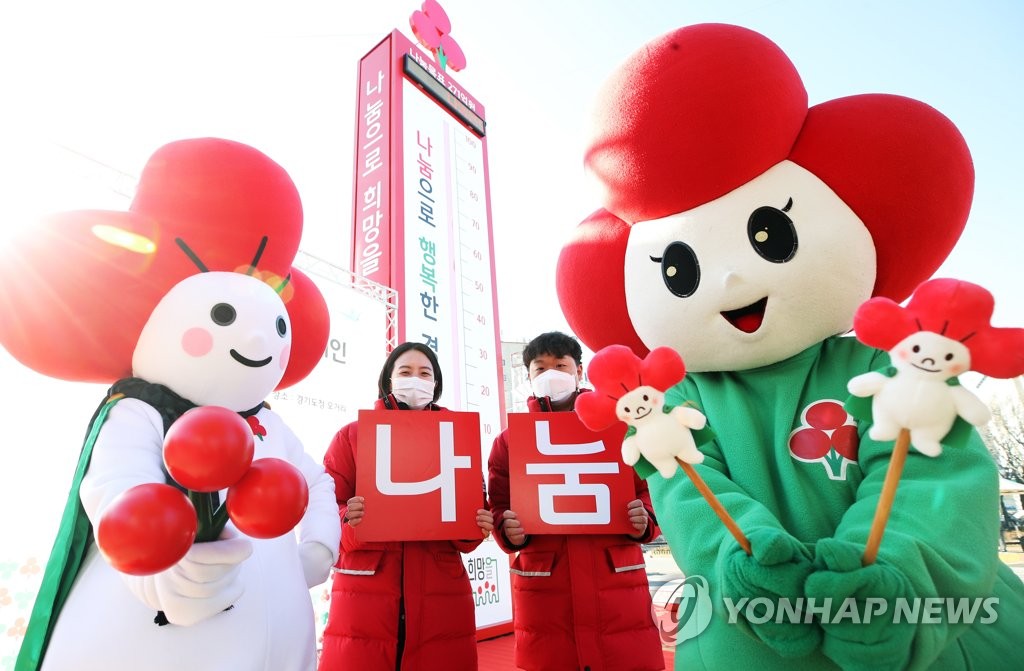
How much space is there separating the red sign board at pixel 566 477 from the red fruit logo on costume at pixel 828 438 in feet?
2.39

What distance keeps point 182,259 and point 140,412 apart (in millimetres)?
332

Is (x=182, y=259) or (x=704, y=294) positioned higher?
(x=182, y=259)

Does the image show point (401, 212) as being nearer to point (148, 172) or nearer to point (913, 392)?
point (148, 172)

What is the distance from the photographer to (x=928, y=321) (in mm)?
694

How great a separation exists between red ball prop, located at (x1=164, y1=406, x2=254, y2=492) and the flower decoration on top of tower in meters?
5.55

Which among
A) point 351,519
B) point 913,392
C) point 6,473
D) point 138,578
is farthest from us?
point 6,473

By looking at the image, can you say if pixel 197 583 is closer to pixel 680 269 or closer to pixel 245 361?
pixel 245 361

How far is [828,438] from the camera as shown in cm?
101

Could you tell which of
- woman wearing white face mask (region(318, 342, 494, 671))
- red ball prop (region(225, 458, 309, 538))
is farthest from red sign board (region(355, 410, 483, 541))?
red ball prop (region(225, 458, 309, 538))

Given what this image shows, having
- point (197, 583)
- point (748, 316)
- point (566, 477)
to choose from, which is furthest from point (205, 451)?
point (566, 477)

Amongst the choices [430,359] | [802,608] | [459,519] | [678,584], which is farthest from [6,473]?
[802,608]

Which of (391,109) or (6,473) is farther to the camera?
(391,109)

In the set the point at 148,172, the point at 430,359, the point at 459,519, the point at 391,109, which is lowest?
the point at 459,519

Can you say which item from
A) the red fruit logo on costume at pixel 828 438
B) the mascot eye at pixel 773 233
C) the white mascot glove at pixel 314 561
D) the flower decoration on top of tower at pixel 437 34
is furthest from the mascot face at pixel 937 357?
the flower decoration on top of tower at pixel 437 34
